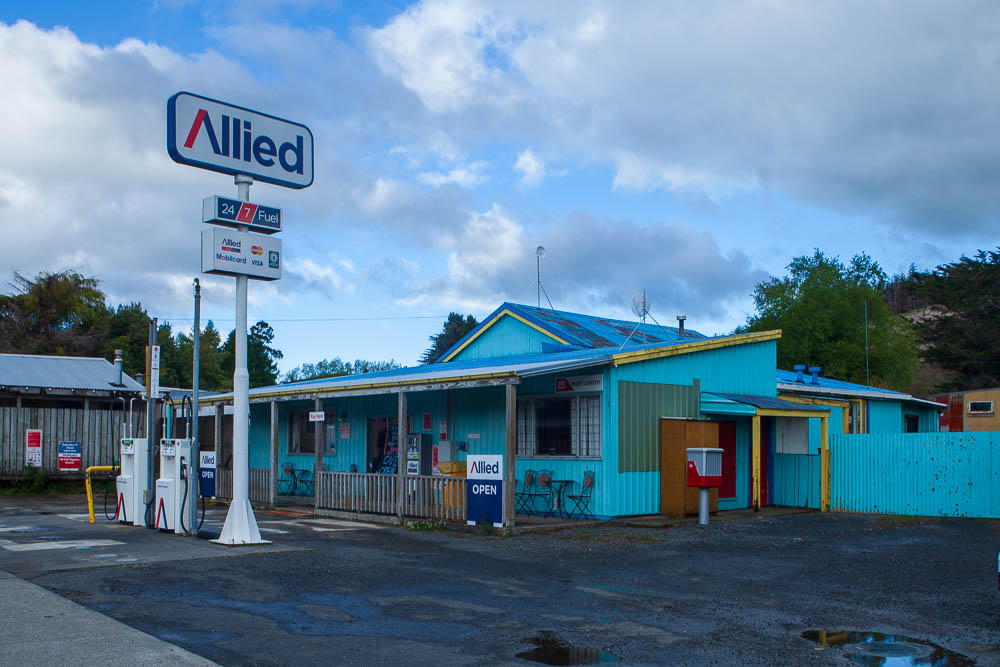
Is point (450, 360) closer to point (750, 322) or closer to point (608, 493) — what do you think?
point (608, 493)

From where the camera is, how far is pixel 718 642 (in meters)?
7.20

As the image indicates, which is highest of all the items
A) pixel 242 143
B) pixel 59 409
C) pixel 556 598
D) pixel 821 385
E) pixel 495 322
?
pixel 242 143

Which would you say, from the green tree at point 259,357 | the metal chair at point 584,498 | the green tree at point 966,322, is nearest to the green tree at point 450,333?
the green tree at point 259,357

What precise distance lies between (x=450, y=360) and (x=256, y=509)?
924 centimetres

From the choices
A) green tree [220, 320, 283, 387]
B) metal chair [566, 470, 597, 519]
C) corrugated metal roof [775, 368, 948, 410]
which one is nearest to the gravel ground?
metal chair [566, 470, 597, 519]

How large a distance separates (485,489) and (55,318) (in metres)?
42.0

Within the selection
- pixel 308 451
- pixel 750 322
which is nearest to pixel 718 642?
pixel 308 451

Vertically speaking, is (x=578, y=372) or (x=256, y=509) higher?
(x=578, y=372)

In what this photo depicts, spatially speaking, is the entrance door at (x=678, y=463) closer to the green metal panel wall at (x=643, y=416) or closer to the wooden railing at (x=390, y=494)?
the green metal panel wall at (x=643, y=416)

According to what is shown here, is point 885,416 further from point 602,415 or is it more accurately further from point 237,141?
point 237,141

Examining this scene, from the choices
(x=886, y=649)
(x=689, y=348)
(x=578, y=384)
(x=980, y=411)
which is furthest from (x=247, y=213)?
(x=980, y=411)

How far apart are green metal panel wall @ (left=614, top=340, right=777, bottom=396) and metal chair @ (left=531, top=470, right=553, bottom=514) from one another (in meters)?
2.51

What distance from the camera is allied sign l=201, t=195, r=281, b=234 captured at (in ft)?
43.8

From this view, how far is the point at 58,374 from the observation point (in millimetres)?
27547
